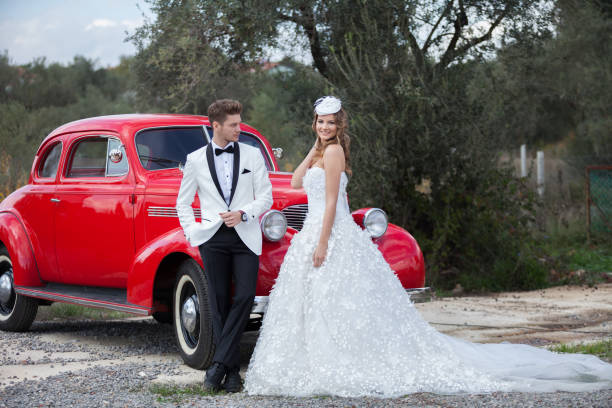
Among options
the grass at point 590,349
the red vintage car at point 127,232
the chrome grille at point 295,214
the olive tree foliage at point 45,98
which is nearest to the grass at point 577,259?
the grass at point 590,349

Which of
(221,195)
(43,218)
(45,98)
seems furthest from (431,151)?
(45,98)

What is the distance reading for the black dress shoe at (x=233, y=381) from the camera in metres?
4.89

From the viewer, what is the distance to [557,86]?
21906mm

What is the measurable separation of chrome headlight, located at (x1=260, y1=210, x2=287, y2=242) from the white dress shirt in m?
0.50

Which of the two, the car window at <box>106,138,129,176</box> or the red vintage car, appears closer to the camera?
the red vintage car

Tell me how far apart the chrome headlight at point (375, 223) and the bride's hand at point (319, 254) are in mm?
1091

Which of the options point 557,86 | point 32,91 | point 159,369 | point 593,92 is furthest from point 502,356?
point 32,91

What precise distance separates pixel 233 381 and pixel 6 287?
402 centimetres

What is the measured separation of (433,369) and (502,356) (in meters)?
0.72

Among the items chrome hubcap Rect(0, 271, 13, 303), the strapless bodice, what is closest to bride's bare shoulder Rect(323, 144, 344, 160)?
the strapless bodice

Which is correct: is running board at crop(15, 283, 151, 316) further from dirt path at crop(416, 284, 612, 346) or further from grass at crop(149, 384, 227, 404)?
dirt path at crop(416, 284, 612, 346)

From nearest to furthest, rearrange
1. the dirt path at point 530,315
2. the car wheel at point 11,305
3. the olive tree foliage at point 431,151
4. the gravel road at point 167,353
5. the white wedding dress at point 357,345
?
the gravel road at point 167,353 < the white wedding dress at point 357,345 < the dirt path at point 530,315 < the car wheel at point 11,305 < the olive tree foliage at point 431,151

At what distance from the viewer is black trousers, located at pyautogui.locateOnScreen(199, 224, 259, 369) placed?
16.3 ft

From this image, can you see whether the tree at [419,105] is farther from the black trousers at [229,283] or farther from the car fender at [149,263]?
the black trousers at [229,283]
